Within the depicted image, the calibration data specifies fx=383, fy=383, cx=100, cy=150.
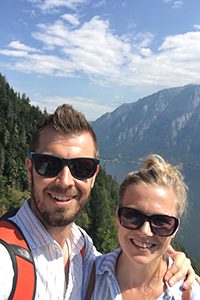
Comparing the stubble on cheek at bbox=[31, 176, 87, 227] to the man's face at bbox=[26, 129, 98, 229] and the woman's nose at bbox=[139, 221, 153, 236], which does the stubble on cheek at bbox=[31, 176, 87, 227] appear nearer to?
the man's face at bbox=[26, 129, 98, 229]

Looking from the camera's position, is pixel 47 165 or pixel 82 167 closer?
pixel 47 165

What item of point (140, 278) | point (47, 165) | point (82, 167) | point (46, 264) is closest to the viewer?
point (46, 264)

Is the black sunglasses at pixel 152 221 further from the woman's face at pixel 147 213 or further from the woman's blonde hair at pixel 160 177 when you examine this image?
the woman's blonde hair at pixel 160 177

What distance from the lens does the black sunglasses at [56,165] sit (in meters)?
3.68

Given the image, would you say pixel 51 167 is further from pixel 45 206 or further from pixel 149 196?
pixel 149 196

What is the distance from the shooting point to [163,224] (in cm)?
387

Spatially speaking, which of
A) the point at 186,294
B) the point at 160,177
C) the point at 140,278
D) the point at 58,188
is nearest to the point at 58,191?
the point at 58,188

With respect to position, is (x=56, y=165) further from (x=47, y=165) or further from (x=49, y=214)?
(x=49, y=214)

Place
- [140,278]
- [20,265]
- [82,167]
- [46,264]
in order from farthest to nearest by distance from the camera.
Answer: [140,278] < [82,167] < [46,264] < [20,265]

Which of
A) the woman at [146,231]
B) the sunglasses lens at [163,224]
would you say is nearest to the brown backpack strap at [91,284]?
the woman at [146,231]

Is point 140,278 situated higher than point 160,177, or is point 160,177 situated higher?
point 160,177

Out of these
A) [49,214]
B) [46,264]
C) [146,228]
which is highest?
[49,214]

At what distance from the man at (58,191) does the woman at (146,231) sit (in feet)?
0.71

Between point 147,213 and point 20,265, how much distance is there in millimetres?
1505
